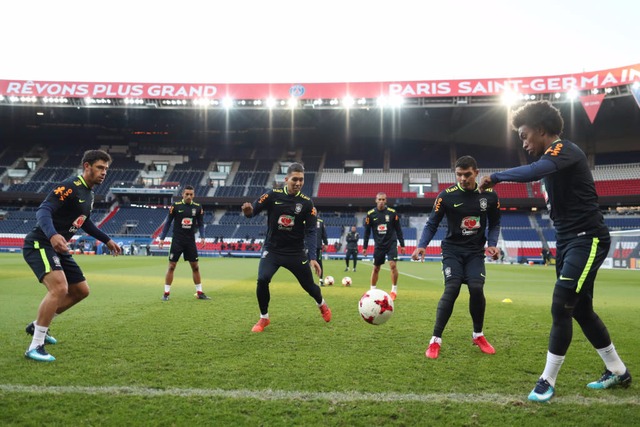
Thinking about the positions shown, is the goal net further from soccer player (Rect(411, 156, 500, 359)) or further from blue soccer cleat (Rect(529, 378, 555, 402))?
blue soccer cleat (Rect(529, 378, 555, 402))

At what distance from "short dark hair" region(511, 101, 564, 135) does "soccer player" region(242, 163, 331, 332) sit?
3.03 m

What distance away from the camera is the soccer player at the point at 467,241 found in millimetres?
4797

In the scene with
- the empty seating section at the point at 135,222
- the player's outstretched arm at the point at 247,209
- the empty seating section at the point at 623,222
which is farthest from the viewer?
the empty seating section at the point at 135,222

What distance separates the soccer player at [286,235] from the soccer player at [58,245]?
207 cm

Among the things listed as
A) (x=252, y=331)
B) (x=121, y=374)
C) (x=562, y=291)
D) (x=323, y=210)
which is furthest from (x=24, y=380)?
(x=323, y=210)

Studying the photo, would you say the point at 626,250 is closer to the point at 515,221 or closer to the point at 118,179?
the point at 515,221

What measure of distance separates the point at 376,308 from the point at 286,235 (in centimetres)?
166

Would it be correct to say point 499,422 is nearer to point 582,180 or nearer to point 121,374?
point 582,180

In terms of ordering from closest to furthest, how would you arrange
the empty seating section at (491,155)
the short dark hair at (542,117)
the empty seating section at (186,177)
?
the short dark hair at (542,117), the empty seating section at (491,155), the empty seating section at (186,177)

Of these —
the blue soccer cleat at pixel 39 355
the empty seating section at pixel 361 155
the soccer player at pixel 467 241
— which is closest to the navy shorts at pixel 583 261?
the soccer player at pixel 467 241

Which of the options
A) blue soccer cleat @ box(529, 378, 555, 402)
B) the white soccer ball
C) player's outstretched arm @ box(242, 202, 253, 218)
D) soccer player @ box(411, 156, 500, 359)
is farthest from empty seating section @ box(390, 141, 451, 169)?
blue soccer cleat @ box(529, 378, 555, 402)

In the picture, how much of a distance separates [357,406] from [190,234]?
7277mm

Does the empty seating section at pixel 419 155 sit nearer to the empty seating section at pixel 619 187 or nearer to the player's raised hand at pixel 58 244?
the empty seating section at pixel 619 187

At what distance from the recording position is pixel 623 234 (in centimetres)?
2392
